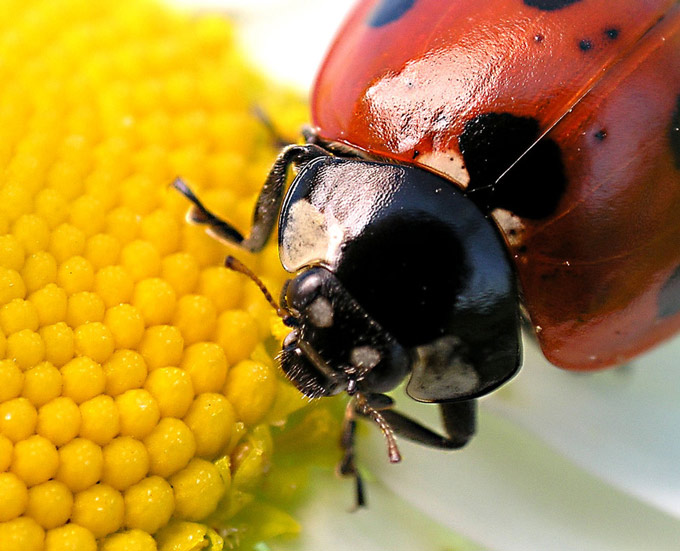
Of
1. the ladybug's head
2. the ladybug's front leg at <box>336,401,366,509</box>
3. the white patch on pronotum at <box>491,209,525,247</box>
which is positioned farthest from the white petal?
the white patch on pronotum at <box>491,209,525,247</box>

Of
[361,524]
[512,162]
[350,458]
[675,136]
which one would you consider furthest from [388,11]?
[361,524]

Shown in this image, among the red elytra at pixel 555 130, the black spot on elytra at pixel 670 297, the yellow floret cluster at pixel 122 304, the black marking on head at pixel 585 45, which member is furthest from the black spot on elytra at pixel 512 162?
the yellow floret cluster at pixel 122 304

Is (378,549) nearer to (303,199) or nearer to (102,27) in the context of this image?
(303,199)

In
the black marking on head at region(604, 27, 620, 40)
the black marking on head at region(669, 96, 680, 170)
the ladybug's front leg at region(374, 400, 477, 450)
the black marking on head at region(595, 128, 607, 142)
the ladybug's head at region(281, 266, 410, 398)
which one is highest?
the black marking on head at region(604, 27, 620, 40)

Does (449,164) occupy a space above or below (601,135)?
below

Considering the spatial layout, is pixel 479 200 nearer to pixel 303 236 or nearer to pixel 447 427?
pixel 303 236

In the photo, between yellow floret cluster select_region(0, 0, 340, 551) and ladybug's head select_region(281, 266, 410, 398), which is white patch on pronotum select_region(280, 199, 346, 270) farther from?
yellow floret cluster select_region(0, 0, 340, 551)
